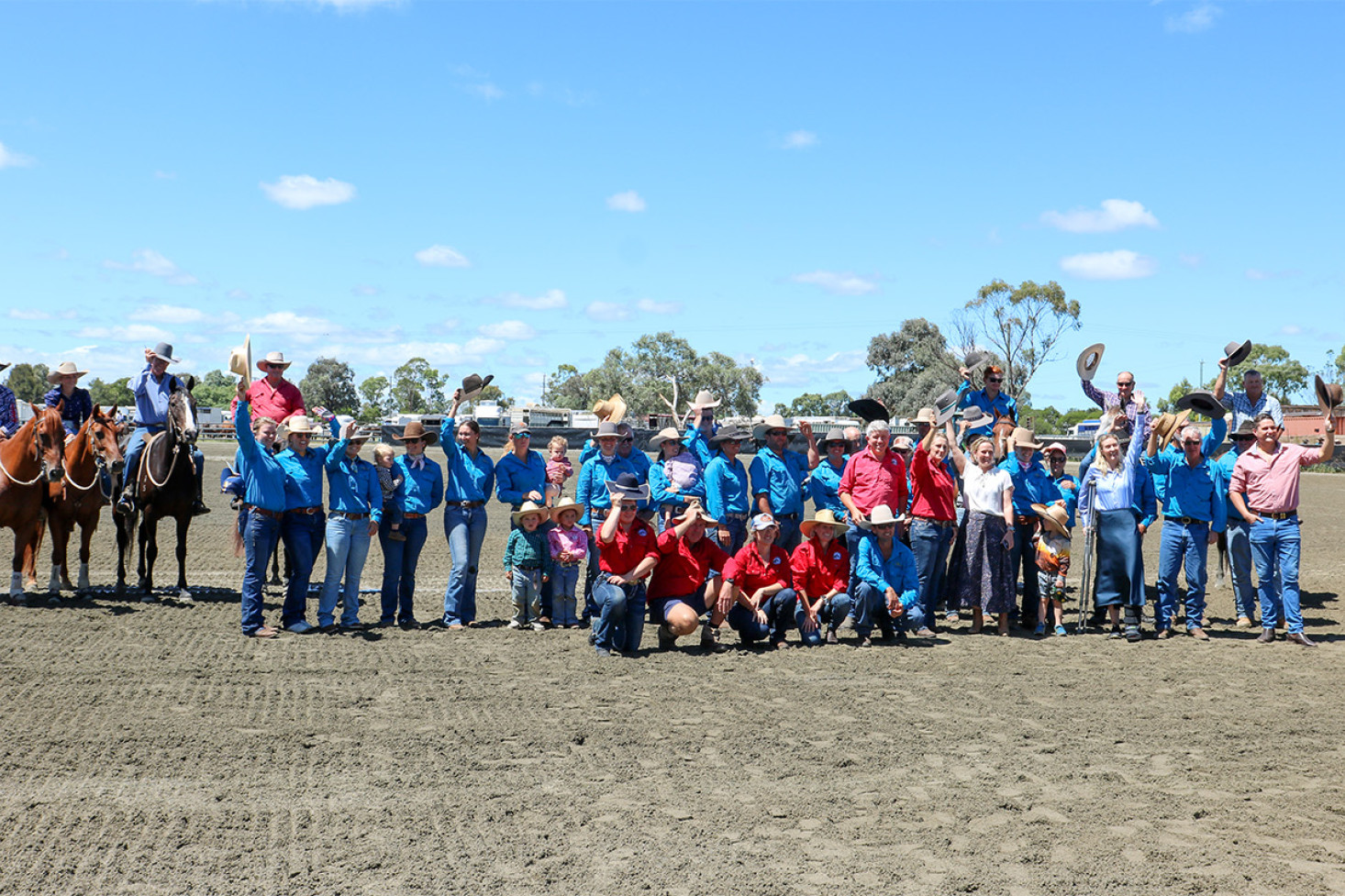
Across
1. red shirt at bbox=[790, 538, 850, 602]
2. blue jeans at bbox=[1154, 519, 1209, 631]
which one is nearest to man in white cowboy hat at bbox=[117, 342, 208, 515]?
red shirt at bbox=[790, 538, 850, 602]

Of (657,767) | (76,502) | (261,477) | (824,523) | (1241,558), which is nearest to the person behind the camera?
(657,767)

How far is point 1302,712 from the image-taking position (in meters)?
7.32

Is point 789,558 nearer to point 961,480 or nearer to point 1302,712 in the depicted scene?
point 961,480

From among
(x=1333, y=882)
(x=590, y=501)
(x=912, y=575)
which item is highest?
(x=590, y=501)

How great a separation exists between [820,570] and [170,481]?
6.67 m

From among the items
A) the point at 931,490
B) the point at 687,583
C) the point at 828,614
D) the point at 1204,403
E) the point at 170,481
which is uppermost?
the point at 1204,403

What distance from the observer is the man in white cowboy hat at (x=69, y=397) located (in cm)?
1144

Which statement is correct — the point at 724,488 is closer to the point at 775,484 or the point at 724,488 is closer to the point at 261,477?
the point at 775,484

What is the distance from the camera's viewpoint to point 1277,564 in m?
9.83

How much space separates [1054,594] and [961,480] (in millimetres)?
1354

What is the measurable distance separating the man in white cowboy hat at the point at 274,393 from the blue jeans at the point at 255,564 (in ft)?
3.89

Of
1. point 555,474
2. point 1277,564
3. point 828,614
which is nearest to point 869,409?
point 828,614

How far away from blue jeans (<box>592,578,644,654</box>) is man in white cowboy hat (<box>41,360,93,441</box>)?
618 centimetres

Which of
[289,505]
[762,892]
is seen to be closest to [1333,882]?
[762,892]
